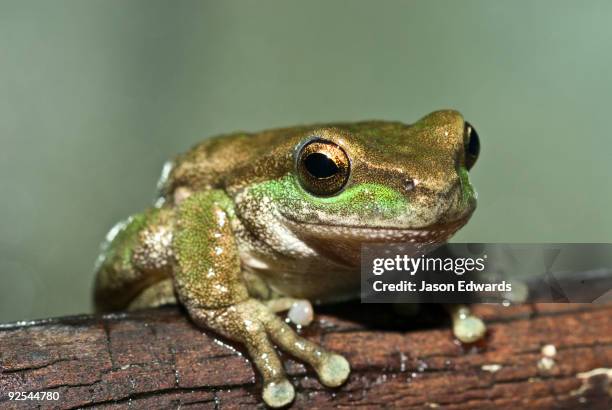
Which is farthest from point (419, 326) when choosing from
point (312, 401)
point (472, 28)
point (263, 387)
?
point (472, 28)

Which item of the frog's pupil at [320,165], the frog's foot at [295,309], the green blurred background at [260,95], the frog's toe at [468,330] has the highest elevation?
the green blurred background at [260,95]

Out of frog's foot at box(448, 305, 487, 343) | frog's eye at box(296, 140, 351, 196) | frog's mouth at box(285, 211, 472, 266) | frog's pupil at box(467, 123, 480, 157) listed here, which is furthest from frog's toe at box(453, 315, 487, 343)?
frog's eye at box(296, 140, 351, 196)

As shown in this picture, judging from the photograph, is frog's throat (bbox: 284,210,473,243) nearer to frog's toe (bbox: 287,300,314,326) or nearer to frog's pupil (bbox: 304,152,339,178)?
frog's pupil (bbox: 304,152,339,178)

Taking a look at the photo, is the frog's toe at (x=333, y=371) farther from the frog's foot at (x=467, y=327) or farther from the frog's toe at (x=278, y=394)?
the frog's foot at (x=467, y=327)

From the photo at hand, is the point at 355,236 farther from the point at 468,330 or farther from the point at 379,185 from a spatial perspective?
the point at 468,330

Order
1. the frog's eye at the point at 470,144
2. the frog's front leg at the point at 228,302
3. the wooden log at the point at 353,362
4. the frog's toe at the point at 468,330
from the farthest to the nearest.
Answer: the frog's toe at the point at 468,330
the frog's eye at the point at 470,144
the frog's front leg at the point at 228,302
the wooden log at the point at 353,362

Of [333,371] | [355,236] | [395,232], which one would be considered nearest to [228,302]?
[333,371]

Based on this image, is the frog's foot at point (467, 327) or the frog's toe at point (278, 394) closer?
the frog's toe at point (278, 394)

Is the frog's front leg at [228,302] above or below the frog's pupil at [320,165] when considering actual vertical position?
below

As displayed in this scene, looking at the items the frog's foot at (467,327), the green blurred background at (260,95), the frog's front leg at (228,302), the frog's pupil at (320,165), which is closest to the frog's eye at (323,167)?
the frog's pupil at (320,165)
